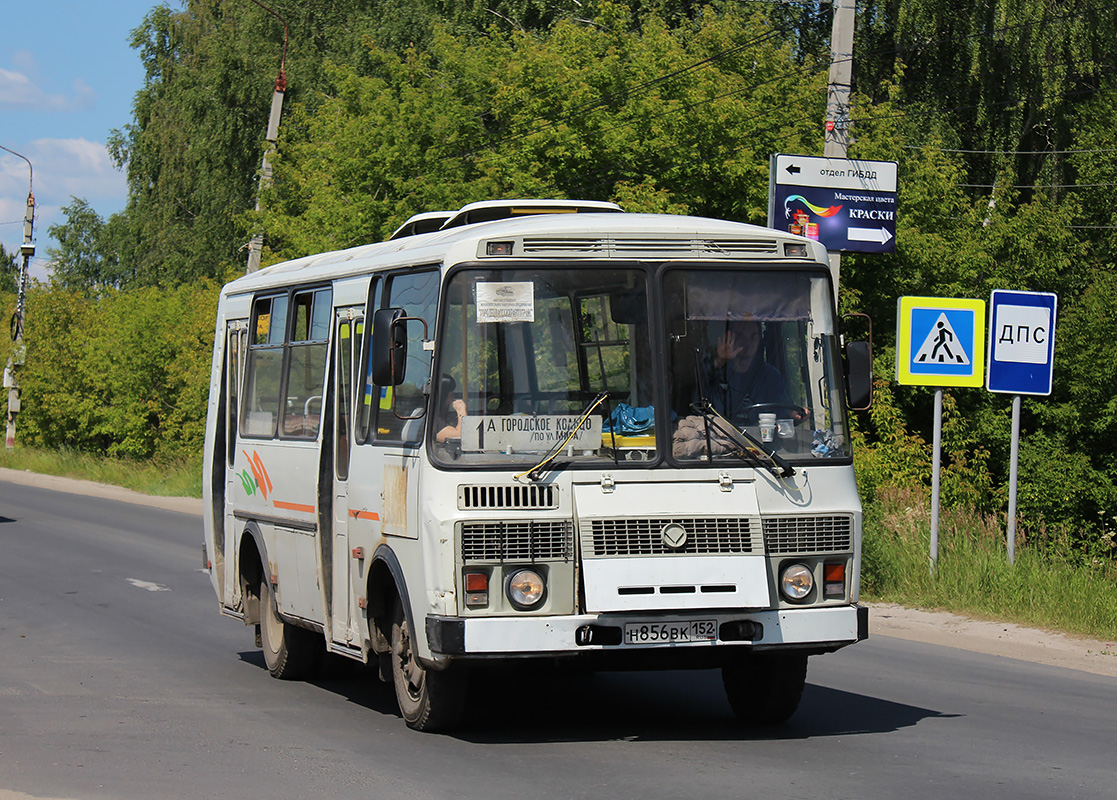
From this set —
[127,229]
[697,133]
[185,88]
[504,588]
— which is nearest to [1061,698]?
[504,588]

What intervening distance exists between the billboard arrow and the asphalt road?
20.0 feet

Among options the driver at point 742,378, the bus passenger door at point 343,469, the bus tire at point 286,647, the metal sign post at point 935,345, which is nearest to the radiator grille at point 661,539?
the driver at point 742,378

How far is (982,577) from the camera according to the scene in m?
15.4

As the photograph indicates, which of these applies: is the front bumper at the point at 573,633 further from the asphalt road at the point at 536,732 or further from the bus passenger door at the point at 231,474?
the bus passenger door at the point at 231,474

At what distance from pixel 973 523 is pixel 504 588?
37.1 ft

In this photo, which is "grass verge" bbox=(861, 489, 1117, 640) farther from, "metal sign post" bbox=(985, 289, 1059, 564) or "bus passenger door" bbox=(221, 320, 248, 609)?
"bus passenger door" bbox=(221, 320, 248, 609)

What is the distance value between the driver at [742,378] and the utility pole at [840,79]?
9.59 meters

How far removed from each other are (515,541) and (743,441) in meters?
1.38

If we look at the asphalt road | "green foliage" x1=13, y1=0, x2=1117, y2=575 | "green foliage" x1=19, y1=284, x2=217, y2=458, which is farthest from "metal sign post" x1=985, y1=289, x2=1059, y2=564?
"green foliage" x1=19, y1=284, x2=217, y2=458

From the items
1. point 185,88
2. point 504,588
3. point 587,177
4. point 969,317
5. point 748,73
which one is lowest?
point 504,588

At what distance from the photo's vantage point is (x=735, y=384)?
857 centimetres

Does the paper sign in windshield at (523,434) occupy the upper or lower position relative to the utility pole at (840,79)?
lower

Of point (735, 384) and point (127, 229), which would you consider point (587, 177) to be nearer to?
point (735, 384)

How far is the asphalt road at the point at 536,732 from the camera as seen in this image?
7.36m
